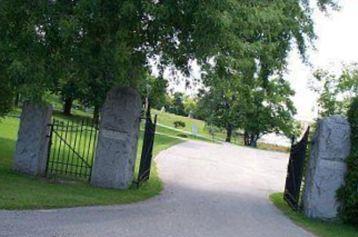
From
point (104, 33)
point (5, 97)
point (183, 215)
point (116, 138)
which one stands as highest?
point (104, 33)

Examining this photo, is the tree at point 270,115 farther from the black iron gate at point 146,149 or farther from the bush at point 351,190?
the bush at point 351,190

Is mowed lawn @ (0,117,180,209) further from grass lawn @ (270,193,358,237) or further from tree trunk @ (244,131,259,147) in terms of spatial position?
tree trunk @ (244,131,259,147)

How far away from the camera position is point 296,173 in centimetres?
1681

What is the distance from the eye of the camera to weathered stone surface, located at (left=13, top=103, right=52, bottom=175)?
1605 cm

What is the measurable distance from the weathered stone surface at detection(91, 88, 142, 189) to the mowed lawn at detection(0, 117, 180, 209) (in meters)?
0.45

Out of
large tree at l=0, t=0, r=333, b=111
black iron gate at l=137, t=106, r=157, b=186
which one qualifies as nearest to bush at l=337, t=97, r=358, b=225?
large tree at l=0, t=0, r=333, b=111

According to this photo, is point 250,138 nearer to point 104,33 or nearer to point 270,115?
point 270,115

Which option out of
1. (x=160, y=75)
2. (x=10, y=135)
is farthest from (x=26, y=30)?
(x=10, y=135)

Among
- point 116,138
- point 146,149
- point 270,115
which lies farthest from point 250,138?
point 116,138

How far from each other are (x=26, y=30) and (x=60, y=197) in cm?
378

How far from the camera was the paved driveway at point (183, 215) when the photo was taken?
9.97 metres

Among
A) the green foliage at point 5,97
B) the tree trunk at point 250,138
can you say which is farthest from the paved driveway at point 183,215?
the tree trunk at point 250,138

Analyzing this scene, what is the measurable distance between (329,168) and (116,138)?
5335 millimetres

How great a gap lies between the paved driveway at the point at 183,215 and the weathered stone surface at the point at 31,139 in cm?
342
